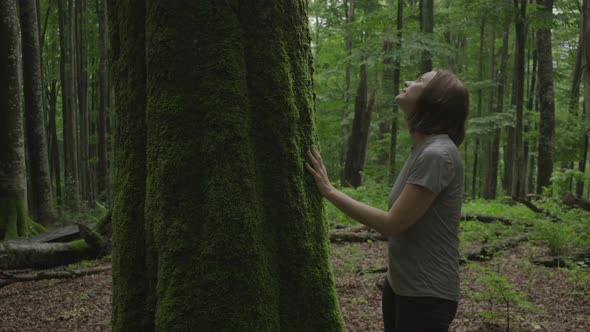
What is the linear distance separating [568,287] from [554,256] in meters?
1.51

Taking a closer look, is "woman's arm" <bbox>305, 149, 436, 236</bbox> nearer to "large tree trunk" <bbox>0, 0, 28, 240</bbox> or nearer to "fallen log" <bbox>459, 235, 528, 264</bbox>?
"fallen log" <bbox>459, 235, 528, 264</bbox>

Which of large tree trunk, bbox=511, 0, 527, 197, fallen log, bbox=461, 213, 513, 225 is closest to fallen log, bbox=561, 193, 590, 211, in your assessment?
fallen log, bbox=461, 213, 513, 225

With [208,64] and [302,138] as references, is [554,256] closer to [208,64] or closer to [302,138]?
[302,138]

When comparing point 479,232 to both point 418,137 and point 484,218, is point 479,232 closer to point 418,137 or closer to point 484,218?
point 484,218

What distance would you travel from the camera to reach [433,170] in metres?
2.21

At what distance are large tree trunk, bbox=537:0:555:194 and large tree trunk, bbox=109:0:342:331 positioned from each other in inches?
589

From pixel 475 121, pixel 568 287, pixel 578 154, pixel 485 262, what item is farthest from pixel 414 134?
pixel 578 154

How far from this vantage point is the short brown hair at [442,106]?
235 centimetres

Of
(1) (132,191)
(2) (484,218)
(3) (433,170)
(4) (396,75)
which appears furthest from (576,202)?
(1) (132,191)

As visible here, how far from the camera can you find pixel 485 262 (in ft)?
26.0

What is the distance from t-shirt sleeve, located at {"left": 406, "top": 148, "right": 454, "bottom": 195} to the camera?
2197 mm

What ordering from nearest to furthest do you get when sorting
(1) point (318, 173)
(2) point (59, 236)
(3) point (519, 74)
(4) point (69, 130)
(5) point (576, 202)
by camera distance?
(1) point (318, 173), (2) point (59, 236), (5) point (576, 202), (3) point (519, 74), (4) point (69, 130)

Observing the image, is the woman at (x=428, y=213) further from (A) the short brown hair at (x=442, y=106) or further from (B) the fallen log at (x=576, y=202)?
(B) the fallen log at (x=576, y=202)

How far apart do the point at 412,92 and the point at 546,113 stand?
15.4 m
